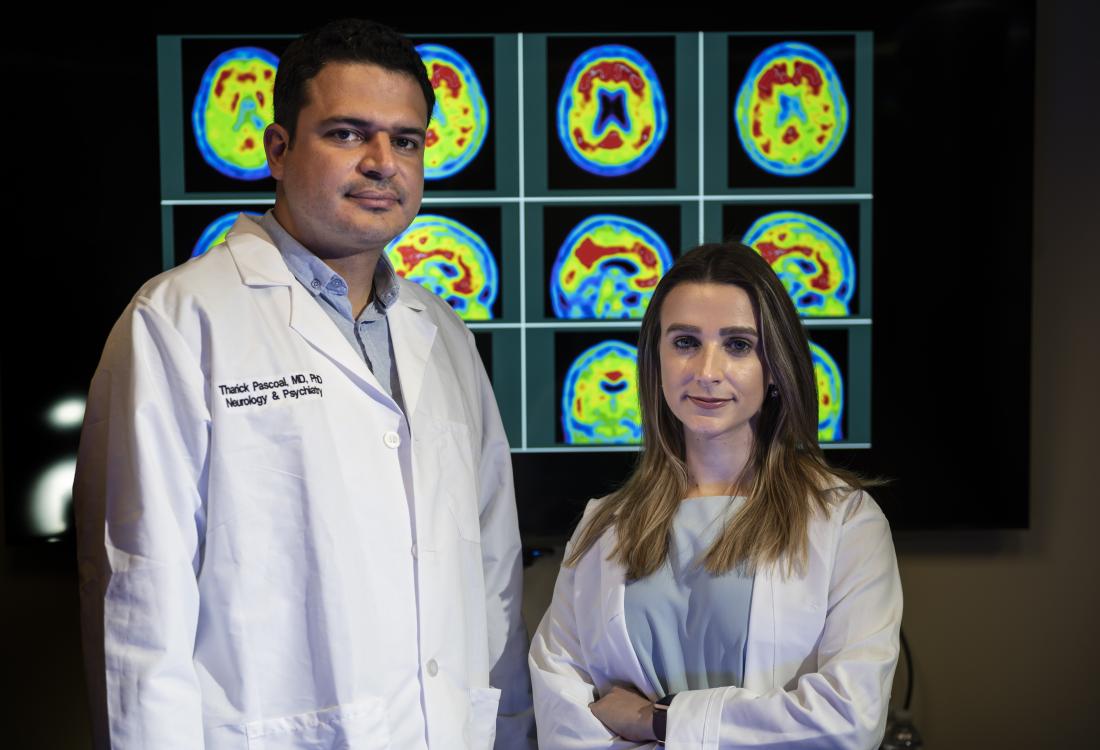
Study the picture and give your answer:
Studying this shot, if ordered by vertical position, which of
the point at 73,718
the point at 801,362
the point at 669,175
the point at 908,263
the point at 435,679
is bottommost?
the point at 73,718

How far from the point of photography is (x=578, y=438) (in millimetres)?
2535

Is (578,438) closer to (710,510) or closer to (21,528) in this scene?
(710,510)

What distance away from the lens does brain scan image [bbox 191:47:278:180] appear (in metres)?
2.44

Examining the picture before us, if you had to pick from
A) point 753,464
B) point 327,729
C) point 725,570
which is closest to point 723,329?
point 753,464

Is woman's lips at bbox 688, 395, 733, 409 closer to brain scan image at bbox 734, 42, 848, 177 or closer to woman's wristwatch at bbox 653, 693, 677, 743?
woman's wristwatch at bbox 653, 693, 677, 743

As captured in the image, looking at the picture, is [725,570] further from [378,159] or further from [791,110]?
[791,110]

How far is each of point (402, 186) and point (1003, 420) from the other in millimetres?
1662

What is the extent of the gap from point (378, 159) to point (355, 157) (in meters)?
0.03

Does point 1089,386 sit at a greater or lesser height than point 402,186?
lesser

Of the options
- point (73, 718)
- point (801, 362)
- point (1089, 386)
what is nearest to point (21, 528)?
point (73, 718)

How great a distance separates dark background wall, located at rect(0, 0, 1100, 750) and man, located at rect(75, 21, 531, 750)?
1.02 m

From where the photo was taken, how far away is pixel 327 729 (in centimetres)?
146

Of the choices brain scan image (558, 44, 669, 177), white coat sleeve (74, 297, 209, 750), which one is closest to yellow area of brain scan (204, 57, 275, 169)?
brain scan image (558, 44, 669, 177)

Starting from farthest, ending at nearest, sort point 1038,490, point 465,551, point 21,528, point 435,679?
point 1038,490 < point 21,528 < point 465,551 < point 435,679
